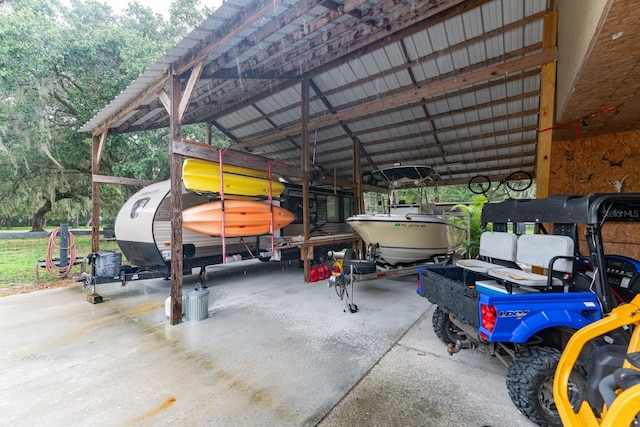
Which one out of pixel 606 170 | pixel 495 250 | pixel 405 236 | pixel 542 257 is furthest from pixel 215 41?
pixel 606 170

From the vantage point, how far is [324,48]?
552 centimetres

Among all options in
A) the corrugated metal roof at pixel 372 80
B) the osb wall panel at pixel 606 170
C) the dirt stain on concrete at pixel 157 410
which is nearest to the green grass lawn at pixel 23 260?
the corrugated metal roof at pixel 372 80

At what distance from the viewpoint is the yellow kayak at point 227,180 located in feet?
16.4

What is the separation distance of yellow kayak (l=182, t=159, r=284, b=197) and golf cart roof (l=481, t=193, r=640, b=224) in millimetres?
4619

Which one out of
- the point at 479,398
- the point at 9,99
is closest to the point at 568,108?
the point at 479,398

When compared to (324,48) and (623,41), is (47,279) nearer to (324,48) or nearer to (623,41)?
(324,48)

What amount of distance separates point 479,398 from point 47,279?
9298 mm

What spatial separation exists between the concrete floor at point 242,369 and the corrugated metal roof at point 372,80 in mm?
4128

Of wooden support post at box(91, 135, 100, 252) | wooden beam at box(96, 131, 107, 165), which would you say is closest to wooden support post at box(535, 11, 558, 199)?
wooden support post at box(91, 135, 100, 252)

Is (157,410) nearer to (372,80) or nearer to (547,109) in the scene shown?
(547,109)

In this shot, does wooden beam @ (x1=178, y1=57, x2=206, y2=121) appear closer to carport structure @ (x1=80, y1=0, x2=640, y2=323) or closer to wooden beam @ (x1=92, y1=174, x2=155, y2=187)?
carport structure @ (x1=80, y1=0, x2=640, y2=323)

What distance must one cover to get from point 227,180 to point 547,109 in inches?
216

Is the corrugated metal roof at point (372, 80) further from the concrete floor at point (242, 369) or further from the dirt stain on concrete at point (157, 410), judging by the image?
the dirt stain on concrete at point (157, 410)

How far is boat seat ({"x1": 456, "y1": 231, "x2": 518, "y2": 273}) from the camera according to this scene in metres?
3.02
